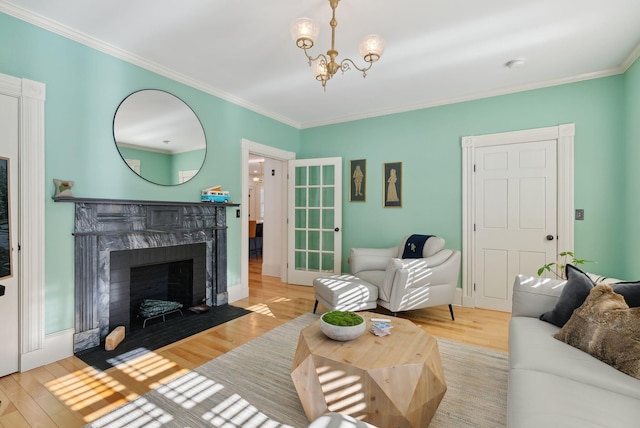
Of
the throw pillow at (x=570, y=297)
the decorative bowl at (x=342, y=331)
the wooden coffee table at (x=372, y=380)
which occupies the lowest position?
the wooden coffee table at (x=372, y=380)

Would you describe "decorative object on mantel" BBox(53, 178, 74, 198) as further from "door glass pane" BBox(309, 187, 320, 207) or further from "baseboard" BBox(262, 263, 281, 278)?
"baseboard" BBox(262, 263, 281, 278)

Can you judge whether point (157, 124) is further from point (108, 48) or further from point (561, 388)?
point (561, 388)

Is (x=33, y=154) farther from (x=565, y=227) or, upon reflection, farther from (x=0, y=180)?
(x=565, y=227)

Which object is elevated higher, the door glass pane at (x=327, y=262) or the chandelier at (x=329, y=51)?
the chandelier at (x=329, y=51)

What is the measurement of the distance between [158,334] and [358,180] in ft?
10.3

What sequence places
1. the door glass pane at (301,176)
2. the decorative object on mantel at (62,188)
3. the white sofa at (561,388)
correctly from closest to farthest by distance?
the white sofa at (561,388)
the decorative object on mantel at (62,188)
the door glass pane at (301,176)

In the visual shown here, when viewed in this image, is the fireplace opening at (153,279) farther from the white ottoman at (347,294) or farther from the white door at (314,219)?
the white door at (314,219)

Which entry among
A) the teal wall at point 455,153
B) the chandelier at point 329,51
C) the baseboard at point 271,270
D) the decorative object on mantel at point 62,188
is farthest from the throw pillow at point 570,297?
the baseboard at point 271,270

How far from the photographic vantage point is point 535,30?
2.46 meters

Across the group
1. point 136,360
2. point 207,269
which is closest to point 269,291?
point 207,269

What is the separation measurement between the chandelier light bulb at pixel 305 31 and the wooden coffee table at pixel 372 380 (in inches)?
69.7

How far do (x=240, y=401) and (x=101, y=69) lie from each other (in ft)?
9.56

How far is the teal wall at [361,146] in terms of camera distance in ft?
7.94

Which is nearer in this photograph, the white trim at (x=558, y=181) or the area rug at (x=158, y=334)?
the area rug at (x=158, y=334)
